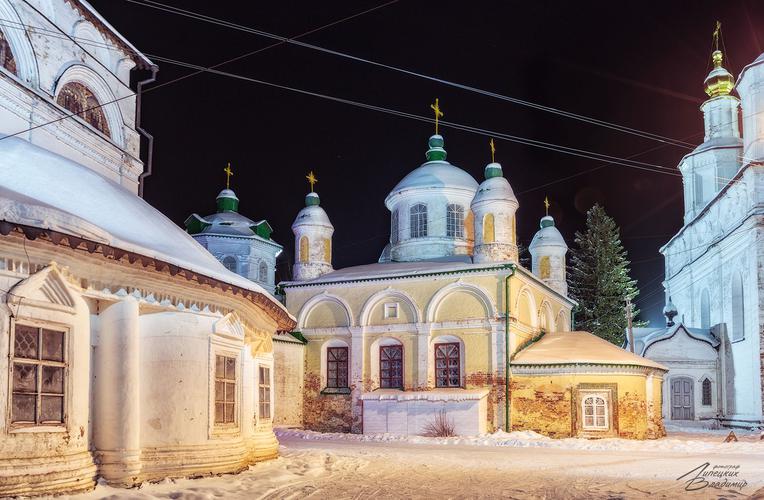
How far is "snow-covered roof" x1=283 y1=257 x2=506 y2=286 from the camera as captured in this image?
2578 cm

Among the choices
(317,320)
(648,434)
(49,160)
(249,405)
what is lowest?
(648,434)

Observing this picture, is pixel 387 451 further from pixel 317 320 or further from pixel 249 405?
pixel 317 320

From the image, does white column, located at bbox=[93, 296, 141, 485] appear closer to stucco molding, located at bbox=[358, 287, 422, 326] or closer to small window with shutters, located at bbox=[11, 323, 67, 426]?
small window with shutters, located at bbox=[11, 323, 67, 426]

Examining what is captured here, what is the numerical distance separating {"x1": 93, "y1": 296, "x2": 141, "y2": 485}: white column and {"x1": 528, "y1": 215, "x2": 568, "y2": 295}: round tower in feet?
81.1

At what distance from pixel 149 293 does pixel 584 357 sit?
53.0 feet

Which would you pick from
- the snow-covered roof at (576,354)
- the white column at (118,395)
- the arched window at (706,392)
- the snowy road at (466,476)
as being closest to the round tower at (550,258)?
the arched window at (706,392)

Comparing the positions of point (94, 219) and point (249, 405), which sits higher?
point (94, 219)

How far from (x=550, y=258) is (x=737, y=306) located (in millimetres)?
7599

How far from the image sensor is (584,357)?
78.4ft

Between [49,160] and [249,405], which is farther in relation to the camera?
[249,405]

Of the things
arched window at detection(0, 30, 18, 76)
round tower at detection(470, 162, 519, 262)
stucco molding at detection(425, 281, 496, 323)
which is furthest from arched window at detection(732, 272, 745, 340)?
arched window at detection(0, 30, 18, 76)

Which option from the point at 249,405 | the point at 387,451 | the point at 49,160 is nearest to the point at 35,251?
the point at 49,160

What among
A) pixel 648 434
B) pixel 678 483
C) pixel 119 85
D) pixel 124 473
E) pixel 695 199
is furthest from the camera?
pixel 695 199

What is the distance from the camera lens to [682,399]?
3222 centimetres
